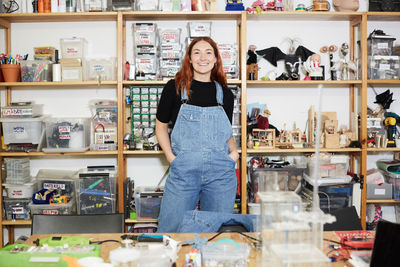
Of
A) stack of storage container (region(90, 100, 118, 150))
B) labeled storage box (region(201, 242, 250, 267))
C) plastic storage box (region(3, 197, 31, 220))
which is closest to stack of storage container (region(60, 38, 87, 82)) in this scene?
stack of storage container (region(90, 100, 118, 150))

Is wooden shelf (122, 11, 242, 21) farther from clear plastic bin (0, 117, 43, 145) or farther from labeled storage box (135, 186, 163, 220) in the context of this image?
labeled storage box (135, 186, 163, 220)

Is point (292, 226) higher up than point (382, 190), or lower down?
higher up

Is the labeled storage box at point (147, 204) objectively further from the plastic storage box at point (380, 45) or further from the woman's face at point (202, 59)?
the plastic storage box at point (380, 45)

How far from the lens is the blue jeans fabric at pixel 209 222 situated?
1758mm

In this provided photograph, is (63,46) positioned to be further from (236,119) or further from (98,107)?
(236,119)

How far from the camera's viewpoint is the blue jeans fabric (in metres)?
1.76

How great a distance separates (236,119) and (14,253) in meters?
2.21

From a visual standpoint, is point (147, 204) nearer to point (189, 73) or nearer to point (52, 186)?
point (52, 186)

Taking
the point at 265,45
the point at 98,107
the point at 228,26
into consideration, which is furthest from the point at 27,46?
the point at 265,45

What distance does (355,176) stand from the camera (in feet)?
10.6

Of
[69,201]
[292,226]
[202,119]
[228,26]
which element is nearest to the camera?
[292,226]

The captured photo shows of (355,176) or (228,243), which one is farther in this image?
(355,176)

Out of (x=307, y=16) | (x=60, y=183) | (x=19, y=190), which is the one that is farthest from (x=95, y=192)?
(x=307, y=16)

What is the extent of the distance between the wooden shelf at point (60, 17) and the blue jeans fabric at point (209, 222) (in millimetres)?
1940
